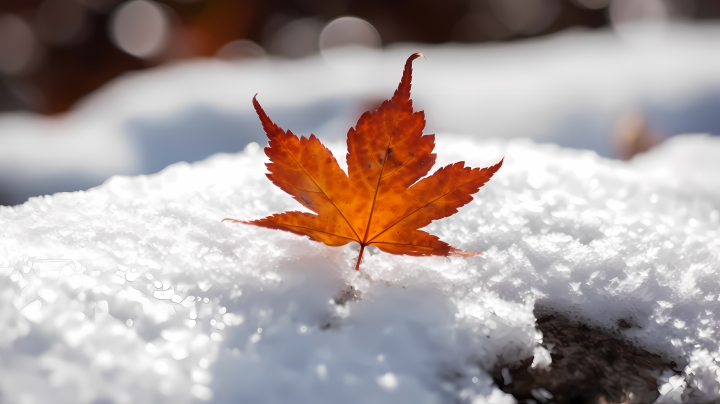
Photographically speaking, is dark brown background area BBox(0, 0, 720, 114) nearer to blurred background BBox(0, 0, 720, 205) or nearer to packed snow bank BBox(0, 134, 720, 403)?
blurred background BBox(0, 0, 720, 205)

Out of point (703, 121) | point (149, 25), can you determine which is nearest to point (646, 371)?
point (703, 121)

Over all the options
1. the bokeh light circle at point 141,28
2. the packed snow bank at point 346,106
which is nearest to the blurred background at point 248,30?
the bokeh light circle at point 141,28

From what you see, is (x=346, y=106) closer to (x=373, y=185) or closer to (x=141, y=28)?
(x=373, y=185)

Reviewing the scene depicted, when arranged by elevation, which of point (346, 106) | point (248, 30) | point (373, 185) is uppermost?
point (373, 185)

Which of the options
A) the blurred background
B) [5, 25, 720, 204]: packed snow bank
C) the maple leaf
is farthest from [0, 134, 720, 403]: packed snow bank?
the blurred background

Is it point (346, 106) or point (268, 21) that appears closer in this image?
point (346, 106)

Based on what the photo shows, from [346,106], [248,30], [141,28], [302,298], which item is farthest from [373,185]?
[141,28]

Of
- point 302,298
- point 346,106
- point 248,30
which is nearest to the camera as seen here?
point 302,298
